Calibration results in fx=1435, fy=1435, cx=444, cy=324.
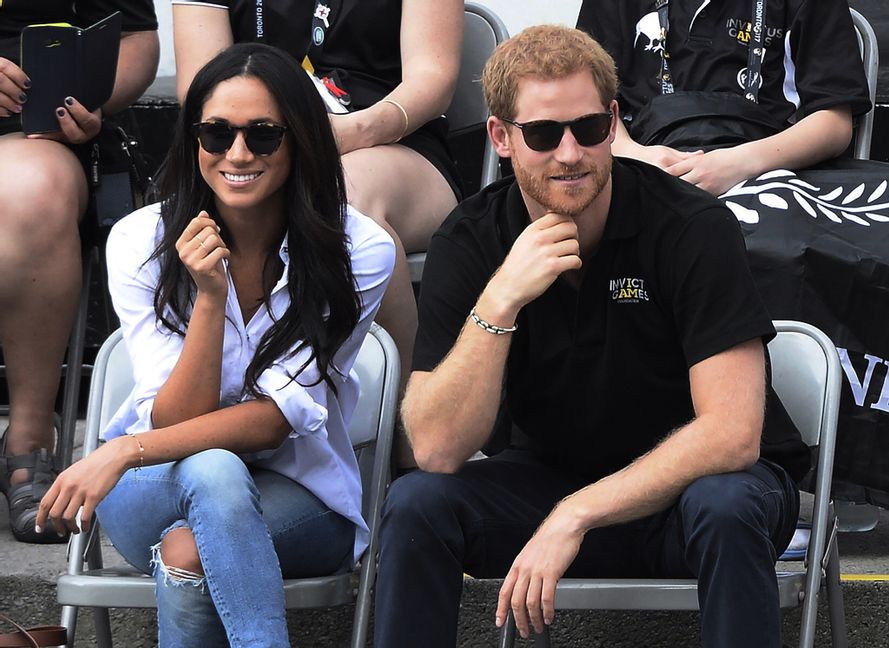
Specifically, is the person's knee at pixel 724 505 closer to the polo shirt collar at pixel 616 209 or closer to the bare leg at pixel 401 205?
the polo shirt collar at pixel 616 209

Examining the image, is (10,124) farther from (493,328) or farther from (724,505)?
(724,505)

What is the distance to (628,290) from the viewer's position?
8.57 ft

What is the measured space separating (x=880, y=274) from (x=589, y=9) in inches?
45.5

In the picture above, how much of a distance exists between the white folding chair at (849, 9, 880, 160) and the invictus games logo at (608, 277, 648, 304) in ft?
4.52

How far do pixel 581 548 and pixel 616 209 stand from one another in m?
0.62

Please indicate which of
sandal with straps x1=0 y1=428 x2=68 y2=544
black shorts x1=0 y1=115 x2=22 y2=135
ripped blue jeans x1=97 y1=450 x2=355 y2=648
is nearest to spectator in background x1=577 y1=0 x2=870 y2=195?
ripped blue jeans x1=97 y1=450 x2=355 y2=648

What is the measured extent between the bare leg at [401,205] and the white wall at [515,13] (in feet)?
5.04

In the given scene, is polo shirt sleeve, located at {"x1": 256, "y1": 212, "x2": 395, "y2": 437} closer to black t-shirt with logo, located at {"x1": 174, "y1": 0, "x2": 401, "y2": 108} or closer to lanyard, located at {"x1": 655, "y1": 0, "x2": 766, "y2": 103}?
black t-shirt with logo, located at {"x1": 174, "y1": 0, "x2": 401, "y2": 108}

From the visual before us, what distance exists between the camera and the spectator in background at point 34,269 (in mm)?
3248

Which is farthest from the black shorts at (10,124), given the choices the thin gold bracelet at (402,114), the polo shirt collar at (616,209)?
the polo shirt collar at (616,209)

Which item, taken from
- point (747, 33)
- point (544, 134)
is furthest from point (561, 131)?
point (747, 33)

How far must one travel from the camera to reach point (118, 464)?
2.57m

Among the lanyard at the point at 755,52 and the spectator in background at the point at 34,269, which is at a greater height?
the lanyard at the point at 755,52

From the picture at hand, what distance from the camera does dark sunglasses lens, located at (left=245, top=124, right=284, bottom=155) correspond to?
2.76 m
